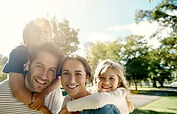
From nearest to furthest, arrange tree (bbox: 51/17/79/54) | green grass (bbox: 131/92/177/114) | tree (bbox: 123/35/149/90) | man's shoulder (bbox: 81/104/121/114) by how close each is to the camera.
Result: man's shoulder (bbox: 81/104/121/114)
green grass (bbox: 131/92/177/114)
tree (bbox: 51/17/79/54)
tree (bbox: 123/35/149/90)

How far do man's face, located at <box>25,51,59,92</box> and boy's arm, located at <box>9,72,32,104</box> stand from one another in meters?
0.07

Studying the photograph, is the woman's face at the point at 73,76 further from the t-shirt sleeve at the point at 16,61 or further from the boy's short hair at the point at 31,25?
the boy's short hair at the point at 31,25

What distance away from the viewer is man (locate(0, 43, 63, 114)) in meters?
2.14

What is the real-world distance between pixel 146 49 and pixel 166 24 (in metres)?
15.2

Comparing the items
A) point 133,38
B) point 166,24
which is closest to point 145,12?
point 166,24

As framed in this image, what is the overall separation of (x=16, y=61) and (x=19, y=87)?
29 cm

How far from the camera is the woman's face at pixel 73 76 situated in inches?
87.4

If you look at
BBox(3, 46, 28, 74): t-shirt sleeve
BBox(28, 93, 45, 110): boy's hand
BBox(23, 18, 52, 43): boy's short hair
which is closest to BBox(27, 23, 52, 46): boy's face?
BBox(23, 18, 52, 43): boy's short hair

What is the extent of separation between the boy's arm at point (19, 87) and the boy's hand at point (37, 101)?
0.07m

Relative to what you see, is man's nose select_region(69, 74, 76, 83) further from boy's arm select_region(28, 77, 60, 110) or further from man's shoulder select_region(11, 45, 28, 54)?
man's shoulder select_region(11, 45, 28, 54)

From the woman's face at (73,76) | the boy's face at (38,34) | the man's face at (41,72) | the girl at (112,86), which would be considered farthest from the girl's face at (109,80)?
the boy's face at (38,34)

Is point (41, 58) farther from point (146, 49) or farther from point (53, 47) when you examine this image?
point (146, 49)

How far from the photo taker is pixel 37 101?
7.21 feet

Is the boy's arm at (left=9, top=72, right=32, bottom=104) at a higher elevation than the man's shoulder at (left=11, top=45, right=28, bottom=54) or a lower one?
lower
